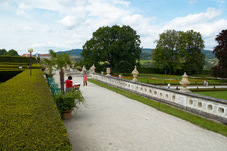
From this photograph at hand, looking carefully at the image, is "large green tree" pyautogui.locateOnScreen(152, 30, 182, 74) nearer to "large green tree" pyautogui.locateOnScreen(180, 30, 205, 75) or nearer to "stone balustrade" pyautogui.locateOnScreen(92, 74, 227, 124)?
"large green tree" pyautogui.locateOnScreen(180, 30, 205, 75)

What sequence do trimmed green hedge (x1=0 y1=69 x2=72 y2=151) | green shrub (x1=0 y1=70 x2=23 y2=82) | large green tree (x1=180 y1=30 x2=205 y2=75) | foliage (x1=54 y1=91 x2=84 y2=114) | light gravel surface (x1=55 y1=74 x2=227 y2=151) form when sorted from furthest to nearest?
large green tree (x1=180 y1=30 x2=205 y2=75)
green shrub (x1=0 y1=70 x2=23 y2=82)
foliage (x1=54 y1=91 x2=84 y2=114)
light gravel surface (x1=55 y1=74 x2=227 y2=151)
trimmed green hedge (x1=0 y1=69 x2=72 y2=151)

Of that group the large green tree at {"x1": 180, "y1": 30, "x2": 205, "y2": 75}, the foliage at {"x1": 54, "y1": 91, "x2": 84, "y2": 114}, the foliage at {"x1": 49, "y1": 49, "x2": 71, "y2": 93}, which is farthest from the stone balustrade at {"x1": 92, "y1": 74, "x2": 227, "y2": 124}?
the large green tree at {"x1": 180, "y1": 30, "x2": 205, "y2": 75}

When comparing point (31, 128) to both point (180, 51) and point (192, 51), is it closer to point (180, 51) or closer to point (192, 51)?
point (180, 51)

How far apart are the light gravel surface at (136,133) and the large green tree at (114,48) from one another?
29.0m

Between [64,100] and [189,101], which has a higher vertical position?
[64,100]

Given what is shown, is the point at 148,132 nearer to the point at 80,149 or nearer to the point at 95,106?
the point at 80,149

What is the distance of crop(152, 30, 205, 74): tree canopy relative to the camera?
51344mm

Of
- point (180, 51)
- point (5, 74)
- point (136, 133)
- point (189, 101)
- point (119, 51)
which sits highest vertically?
point (180, 51)

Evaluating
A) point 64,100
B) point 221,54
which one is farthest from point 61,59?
point 221,54

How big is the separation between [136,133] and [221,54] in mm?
35615

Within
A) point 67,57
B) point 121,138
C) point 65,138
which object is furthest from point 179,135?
point 67,57

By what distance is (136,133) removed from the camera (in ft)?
17.4

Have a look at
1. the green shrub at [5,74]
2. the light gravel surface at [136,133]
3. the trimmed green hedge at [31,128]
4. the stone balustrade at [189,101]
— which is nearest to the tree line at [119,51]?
the green shrub at [5,74]

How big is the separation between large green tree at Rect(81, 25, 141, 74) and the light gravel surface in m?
29.0
